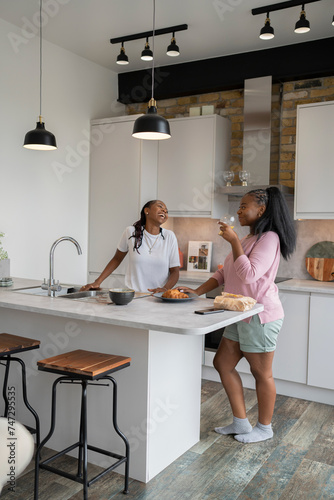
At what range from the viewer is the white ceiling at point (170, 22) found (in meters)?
3.41

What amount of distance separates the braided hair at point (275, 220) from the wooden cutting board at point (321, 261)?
4.88 ft

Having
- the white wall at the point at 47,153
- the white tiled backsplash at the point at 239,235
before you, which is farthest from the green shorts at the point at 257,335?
the white wall at the point at 47,153

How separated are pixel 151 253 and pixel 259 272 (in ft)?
2.93

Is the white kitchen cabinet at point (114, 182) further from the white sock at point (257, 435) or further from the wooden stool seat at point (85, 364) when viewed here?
the wooden stool seat at point (85, 364)

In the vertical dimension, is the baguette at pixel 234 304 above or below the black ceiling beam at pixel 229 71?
below

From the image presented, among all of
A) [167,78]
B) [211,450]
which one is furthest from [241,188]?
[211,450]

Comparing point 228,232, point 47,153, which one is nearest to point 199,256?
point 47,153

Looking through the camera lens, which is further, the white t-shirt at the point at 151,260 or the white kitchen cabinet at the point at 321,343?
the white kitchen cabinet at the point at 321,343

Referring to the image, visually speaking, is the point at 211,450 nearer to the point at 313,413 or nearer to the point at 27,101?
the point at 313,413

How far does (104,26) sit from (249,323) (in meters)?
2.73

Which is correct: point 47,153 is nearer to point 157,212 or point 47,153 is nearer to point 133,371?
point 157,212

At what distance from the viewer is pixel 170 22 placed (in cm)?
369

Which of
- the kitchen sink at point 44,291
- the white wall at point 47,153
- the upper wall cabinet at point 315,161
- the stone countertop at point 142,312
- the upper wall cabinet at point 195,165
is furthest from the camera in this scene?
the upper wall cabinet at point 195,165

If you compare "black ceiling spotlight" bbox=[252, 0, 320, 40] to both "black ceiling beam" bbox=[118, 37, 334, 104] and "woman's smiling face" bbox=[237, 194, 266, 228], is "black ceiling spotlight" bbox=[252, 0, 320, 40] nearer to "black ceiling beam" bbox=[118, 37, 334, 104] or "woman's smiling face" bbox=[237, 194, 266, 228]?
"black ceiling beam" bbox=[118, 37, 334, 104]
